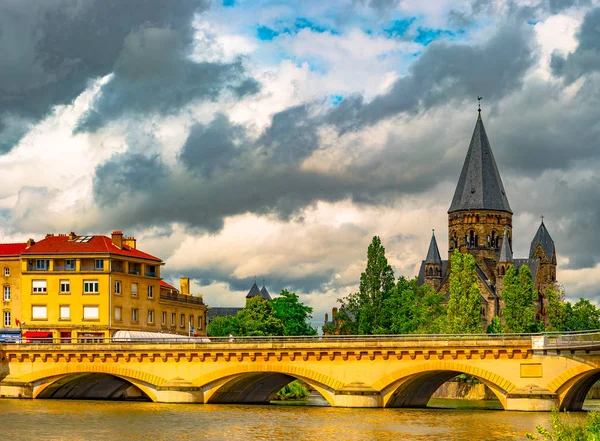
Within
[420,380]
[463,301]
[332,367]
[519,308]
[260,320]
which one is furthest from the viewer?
[519,308]

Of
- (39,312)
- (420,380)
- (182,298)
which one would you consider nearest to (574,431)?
(420,380)

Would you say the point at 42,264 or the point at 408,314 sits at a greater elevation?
the point at 42,264

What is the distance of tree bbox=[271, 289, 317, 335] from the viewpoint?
127 metres

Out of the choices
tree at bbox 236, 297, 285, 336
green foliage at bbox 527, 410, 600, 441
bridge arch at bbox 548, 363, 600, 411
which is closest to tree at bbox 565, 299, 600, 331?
tree at bbox 236, 297, 285, 336

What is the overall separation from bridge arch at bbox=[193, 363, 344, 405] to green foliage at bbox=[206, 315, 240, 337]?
39.6 metres

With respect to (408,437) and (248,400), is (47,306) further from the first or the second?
(408,437)

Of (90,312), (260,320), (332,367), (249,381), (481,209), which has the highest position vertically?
(481,209)

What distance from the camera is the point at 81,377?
89.6 m

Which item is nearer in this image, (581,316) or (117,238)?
(117,238)

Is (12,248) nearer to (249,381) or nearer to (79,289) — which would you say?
(79,289)

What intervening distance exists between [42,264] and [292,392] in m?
27.4

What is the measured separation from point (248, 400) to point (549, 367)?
89.5 ft

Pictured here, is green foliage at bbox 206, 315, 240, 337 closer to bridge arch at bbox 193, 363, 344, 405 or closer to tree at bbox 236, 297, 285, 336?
tree at bbox 236, 297, 285, 336

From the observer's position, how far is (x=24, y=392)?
86.7m
